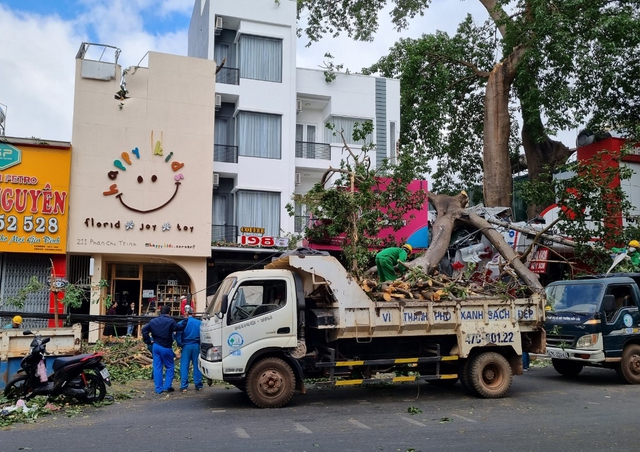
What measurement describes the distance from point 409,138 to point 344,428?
20640 millimetres

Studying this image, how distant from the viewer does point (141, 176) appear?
20.6 m

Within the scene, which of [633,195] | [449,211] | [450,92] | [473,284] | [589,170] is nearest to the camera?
[473,284]

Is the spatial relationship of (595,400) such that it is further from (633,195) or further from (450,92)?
(450,92)

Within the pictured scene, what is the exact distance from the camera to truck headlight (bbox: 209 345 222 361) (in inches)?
376

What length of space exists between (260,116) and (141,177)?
17.8ft

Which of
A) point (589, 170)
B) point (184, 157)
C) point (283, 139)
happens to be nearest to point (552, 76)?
point (589, 170)

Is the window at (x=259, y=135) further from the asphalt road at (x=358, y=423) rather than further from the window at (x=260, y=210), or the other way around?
the asphalt road at (x=358, y=423)

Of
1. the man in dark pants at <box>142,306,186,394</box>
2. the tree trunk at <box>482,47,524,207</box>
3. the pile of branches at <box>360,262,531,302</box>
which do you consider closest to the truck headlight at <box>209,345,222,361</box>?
the man in dark pants at <box>142,306,186,394</box>

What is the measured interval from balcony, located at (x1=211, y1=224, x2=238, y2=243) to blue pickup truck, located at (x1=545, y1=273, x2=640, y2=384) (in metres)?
12.7

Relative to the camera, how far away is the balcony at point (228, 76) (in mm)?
23453

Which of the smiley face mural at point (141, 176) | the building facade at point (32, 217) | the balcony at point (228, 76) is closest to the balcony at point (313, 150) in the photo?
the balcony at point (228, 76)

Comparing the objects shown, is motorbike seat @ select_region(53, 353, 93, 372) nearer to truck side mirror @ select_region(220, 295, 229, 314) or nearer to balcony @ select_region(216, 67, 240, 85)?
truck side mirror @ select_region(220, 295, 229, 314)

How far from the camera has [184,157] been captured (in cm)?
2123

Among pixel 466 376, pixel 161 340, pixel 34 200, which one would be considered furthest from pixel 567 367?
pixel 34 200
